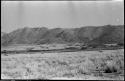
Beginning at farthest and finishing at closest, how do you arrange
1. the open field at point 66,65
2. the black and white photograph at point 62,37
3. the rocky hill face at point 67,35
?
the rocky hill face at point 67,35 < the black and white photograph at point 62,37 < the open field at point 66,65

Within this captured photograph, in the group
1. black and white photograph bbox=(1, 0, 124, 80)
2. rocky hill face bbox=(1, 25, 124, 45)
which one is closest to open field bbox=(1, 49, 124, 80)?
black and white photograph bbox=(1, 0, 124, 80)

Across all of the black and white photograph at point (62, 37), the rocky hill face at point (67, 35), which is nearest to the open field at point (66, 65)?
the black and white photograph at point (62, 37)

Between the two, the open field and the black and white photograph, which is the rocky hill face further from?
the open field

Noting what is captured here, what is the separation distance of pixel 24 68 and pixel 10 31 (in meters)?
1.43

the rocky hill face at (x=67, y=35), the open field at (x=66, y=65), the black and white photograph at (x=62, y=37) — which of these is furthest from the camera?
the rocky hill face at (x=67, y=35)

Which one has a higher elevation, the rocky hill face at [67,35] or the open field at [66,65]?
the rocky hill face at [67,35]

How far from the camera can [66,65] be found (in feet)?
17.3

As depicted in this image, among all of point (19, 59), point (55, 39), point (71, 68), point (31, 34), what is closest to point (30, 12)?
point (31, 34)

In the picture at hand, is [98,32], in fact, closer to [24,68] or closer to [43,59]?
[43,59]

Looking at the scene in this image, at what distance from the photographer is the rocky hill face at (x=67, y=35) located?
5.63 meters

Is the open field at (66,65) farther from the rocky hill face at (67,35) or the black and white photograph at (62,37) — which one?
the rocky hill face at (67,35)

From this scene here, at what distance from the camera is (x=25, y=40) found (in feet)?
19.4

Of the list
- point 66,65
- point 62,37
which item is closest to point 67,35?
point 62,37

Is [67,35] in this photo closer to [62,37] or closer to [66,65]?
[62,37]
